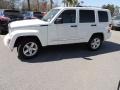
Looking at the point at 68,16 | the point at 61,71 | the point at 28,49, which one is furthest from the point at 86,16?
the point at 61,71

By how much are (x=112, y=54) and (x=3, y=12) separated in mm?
7992

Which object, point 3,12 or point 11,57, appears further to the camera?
point 3,12

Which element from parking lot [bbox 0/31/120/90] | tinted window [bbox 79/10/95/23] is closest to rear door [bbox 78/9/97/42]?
tinted window [bbox 79/10/95/23]

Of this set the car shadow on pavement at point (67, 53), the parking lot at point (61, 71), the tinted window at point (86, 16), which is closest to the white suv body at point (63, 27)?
the tinted window at point (86, 16)

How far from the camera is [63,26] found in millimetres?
7891

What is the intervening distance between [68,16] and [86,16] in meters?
0.90

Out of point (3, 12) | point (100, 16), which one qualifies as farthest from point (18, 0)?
point (100, 16)

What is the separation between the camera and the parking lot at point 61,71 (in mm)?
5137

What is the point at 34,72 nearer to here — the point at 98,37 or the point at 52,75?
the point at 52,75

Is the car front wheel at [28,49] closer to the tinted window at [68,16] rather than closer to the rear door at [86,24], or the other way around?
the tinted window at [68,16]

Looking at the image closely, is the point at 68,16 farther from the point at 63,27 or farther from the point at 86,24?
the point at 86,24

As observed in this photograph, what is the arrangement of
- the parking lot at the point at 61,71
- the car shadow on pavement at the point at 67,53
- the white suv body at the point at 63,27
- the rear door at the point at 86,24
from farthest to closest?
1. the rear door at the point at 86,24
2. the car shadow on pavement at the point at 67,53
3. the white suv body at the point at 63,27
4. the parking lot at the point at 61,71

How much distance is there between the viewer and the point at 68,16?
8.07 meters

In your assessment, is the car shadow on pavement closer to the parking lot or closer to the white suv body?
the parking lot
